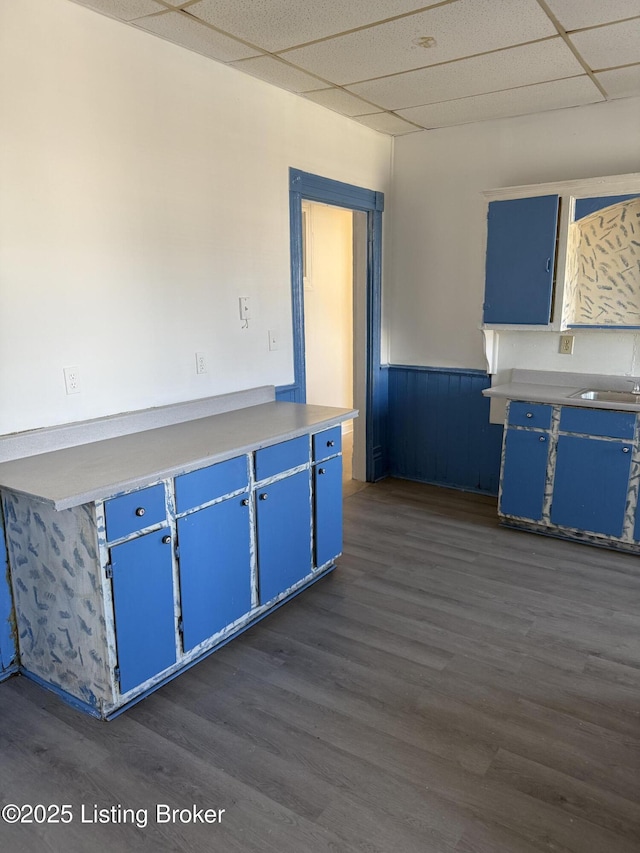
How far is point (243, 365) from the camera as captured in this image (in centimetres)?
330

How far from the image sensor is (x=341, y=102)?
3543 millimetres

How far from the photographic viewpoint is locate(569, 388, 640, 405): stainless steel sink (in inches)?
139

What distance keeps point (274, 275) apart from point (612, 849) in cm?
291

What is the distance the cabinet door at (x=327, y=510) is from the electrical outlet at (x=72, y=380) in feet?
3.74

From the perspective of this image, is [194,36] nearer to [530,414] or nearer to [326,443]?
[326,443]

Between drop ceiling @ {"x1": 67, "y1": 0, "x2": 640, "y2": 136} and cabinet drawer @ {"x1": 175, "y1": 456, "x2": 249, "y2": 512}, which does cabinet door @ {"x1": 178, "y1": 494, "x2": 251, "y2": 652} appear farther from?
drop ceiling @ {"x1": 67, "y1": 0, "x2": 640, "y2": 136}

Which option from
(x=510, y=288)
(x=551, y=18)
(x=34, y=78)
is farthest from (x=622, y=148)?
(x=34, y=78)

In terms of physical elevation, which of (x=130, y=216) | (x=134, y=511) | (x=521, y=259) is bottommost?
(x=134, y=511)

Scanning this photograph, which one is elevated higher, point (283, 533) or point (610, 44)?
point (610, 44)

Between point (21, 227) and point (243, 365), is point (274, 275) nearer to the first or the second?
point (243, 365)

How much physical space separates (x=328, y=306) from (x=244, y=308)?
100 inches

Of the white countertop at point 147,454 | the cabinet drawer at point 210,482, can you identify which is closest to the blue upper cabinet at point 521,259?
the white countertop at point 147,454

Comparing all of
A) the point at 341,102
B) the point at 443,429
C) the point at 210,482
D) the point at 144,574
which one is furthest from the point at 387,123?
the point at 144,574

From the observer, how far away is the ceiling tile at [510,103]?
129 inches
